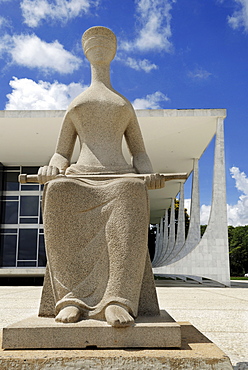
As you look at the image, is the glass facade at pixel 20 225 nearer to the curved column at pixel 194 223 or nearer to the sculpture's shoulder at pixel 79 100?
the curved column at pixel 194 223

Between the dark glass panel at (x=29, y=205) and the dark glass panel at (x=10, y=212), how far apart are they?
0.39m

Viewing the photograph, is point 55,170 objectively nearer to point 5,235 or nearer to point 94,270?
point 94,270

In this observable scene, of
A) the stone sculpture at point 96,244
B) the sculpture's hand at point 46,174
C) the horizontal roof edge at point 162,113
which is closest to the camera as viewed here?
the stone sculpture at point 96,244

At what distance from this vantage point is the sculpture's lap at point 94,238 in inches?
126

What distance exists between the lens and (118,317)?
9.39 ft

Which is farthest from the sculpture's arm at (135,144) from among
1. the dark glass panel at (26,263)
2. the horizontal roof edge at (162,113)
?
the dark glass panel at (26,263)

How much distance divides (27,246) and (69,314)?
19.4 metres

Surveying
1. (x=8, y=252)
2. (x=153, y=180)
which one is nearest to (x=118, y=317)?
(x=153, y=180)

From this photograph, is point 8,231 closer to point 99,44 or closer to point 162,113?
point 162,113

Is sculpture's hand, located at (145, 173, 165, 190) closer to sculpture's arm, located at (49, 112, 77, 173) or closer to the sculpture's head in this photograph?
sculpture's arm, located at (49, 112, 77, 173)

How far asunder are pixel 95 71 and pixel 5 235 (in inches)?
749

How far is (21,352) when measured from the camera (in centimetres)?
277

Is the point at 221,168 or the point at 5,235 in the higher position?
the point at 221,168

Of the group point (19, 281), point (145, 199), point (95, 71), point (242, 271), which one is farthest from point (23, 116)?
point (242, 271)
